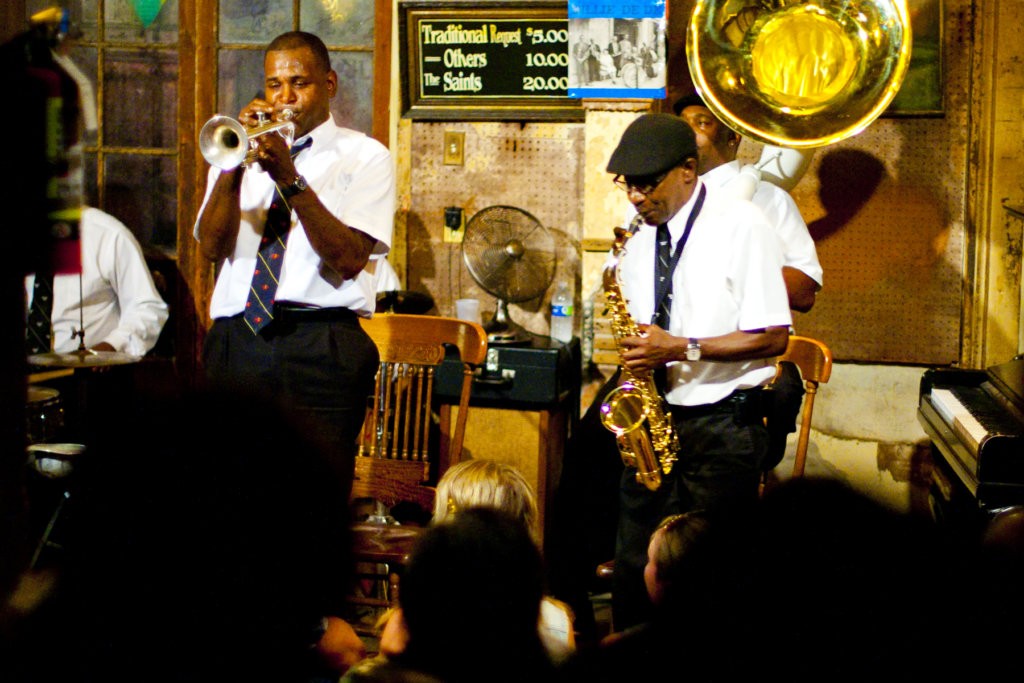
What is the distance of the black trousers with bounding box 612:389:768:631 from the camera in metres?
2.78

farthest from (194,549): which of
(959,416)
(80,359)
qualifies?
(959,416)

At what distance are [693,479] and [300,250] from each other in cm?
123

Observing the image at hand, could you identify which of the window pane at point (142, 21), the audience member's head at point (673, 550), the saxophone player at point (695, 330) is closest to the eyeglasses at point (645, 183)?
the saxophone player at point (695, 330)

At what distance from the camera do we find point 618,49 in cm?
412

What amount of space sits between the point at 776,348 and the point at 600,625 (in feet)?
4.95

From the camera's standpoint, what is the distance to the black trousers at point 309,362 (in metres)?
2.69

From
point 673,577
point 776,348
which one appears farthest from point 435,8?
point 673,577

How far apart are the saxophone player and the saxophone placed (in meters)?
0.03

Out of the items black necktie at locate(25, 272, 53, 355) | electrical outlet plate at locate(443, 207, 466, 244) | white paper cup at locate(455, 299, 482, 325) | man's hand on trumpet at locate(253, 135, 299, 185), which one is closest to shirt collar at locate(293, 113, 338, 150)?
man's hand on trumpet at locate(253, 135, 299, 185)

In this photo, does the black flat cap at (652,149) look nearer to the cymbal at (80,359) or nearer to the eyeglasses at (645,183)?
the eyeglasses at (645,183)

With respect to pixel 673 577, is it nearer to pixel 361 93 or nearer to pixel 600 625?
pixel 600 625

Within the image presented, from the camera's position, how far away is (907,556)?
97 centimetres

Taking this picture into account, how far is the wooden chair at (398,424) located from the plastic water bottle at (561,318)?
817 mm

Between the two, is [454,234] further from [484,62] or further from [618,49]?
[618,49]
